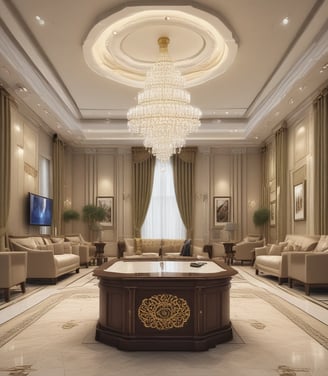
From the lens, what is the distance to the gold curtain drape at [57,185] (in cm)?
1233

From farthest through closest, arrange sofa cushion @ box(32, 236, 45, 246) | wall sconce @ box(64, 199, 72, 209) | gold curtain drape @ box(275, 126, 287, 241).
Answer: wall sconce @ box(64, 199, 72, 209) < gold curtain drape @ box(275, 126, 287, 241) < sofa cushion @ box(32, 236, 45, 246)

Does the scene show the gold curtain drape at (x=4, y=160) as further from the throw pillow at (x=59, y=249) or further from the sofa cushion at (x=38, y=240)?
the throw pillow at (x=59, y=249)

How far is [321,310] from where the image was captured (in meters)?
5.71

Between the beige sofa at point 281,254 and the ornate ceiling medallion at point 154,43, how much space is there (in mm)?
3845

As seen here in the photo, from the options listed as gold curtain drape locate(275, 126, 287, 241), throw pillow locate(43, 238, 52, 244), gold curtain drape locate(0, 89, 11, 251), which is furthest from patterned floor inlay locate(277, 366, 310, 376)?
gold curtain drape locate(275, 126, 287, 241)

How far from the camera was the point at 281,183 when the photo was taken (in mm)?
11422

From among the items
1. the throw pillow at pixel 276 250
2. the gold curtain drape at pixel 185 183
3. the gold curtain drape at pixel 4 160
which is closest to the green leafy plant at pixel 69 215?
the gold curtain drape at pixel 185 183

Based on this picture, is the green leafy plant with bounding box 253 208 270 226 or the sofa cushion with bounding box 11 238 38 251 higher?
the green leafy plant with bounding box 253 208 270 226

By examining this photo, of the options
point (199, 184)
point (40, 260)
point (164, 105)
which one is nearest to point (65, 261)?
point (40, 260)

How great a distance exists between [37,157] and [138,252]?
3.56m

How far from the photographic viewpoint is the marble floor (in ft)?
10.7

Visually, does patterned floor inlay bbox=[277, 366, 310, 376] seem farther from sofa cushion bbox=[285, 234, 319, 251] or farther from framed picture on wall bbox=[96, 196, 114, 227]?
framed picture on wall bbox=[96, 196, 114, 227]

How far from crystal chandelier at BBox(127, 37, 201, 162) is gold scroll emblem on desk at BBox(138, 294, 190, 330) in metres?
4.66

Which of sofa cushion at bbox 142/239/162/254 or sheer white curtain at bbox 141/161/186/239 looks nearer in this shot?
sofa cushion at bbox 142/239/162/254
